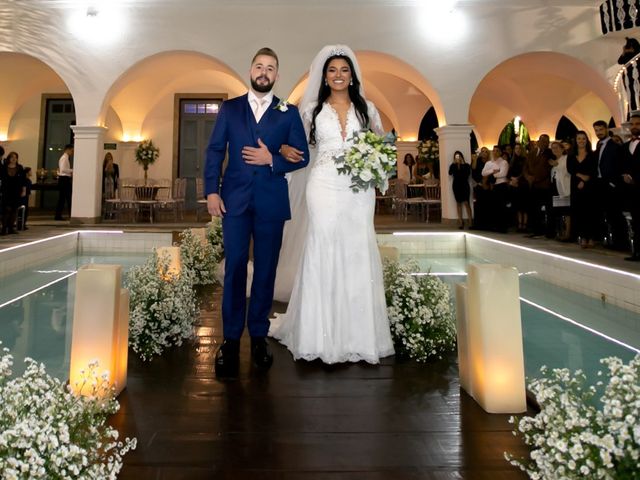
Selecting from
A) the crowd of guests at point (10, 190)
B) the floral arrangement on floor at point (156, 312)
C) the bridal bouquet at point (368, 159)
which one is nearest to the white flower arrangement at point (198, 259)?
the floral arrangement on floor at point (156, 312)

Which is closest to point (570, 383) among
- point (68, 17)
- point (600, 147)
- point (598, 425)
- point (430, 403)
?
point (598, 425)

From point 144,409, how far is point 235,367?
56 centimetres

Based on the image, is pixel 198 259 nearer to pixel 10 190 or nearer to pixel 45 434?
pixel 45 434

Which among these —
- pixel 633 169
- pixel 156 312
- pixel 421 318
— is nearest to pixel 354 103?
pixel 421 318

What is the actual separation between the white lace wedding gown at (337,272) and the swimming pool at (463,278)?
2.89ft

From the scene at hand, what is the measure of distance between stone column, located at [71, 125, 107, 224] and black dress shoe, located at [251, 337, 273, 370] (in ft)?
26.2

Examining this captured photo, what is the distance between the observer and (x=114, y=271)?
2.07m

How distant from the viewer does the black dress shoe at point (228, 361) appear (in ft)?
7.93

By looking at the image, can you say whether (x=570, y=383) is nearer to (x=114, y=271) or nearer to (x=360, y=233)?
(x=360, y=233)

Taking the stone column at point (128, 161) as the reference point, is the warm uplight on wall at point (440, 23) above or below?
above

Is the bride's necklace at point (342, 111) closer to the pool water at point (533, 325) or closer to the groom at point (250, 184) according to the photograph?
the groom at point (250, 184)

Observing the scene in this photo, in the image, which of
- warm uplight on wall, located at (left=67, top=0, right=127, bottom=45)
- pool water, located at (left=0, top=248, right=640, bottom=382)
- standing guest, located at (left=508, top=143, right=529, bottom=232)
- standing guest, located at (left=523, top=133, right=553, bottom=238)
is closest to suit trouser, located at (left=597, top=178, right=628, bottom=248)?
standing guest, located at (left=523, top=133, right=553, bottom=238)

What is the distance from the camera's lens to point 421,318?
109 inches

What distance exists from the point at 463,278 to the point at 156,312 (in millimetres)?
4187
